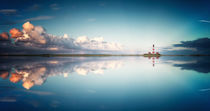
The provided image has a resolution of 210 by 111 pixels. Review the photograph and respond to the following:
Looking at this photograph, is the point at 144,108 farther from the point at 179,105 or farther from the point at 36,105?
the point at 36,105

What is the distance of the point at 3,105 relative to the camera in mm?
8352

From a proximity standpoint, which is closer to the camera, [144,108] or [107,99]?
[144,108]

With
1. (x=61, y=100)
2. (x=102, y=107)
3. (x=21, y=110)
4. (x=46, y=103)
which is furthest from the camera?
(x=61, y=100)

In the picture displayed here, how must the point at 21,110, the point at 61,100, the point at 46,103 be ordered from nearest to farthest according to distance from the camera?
the point at 21,110, the point at 46,103, the point at 61,100

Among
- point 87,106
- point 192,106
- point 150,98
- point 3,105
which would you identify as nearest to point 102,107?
point 87,106

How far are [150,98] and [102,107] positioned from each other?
12.0ft

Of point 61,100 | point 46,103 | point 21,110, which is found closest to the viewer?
point 21,110

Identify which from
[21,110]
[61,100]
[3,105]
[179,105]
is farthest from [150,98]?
[3,105]

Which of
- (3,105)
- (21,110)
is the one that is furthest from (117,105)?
(3,105)

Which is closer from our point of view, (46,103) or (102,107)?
(102,107)

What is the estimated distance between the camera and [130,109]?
25.8ft

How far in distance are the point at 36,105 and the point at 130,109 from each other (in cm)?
546

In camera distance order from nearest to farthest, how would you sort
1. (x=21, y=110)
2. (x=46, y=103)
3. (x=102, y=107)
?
1. (x=21, y=110)
2. (x=102, y=107)
3. (x=46, y=103)

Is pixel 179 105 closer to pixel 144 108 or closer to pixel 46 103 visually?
pixel 144 108
